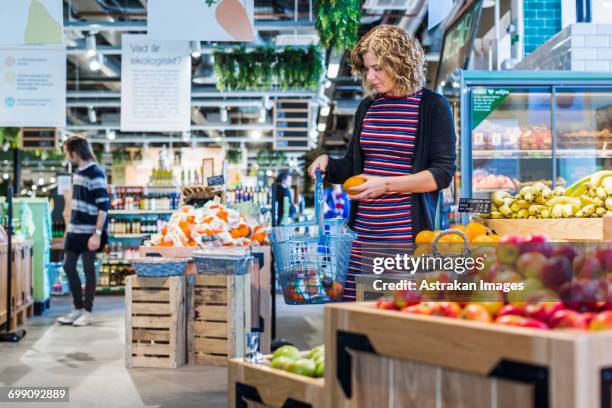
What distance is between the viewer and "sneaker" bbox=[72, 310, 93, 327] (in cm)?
741

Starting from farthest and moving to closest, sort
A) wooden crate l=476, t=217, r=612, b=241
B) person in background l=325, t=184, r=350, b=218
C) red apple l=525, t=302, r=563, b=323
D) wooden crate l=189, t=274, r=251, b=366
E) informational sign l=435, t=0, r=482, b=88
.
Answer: person in background l=325, t=184, r=350, b=218 → informational sign l=435, t=0, r=482, b=88 → wooden crate l=189, t=274, r=251, b=366 → wooden crate l=476, t=217, r=612, b=241 → red apple l=525, t=302, r=563, b=323

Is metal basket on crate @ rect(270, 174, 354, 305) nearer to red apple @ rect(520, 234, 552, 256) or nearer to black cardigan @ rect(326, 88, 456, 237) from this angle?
black cardigan @ rect(326, 88, 456, 237)

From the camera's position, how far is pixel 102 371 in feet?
16.8

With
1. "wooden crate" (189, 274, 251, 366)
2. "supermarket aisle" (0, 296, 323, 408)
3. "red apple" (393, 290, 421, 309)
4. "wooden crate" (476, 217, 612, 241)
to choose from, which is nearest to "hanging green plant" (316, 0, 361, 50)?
"supermarket aisle" (0, 296, 323, 408)

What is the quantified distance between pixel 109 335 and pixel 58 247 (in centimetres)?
480

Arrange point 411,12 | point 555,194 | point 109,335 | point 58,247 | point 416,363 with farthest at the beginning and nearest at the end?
point 58,247
point 411,12
point 109,335
point 555,194
point 416,363

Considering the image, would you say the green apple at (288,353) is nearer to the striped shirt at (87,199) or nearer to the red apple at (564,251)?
the red apple at (564,251)

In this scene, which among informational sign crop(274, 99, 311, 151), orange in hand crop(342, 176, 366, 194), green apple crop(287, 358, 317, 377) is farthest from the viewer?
informational sign crop(274, 99, 311, 151)

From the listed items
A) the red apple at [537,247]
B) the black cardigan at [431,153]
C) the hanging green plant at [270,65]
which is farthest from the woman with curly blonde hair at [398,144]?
the hanging green plant at [270,65]

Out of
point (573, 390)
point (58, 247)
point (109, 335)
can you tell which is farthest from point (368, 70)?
point (58, 247)

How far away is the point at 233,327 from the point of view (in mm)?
5141

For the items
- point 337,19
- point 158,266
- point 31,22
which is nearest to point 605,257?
point 158,266

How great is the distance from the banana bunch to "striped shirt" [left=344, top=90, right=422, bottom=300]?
847 millimetres

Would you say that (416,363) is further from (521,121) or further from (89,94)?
(89,94)
